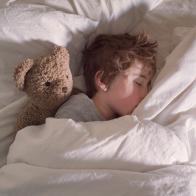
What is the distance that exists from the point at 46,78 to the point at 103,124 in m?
0.20

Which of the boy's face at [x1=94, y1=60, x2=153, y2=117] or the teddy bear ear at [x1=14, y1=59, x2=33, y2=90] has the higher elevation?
the teddy bear ear at [x1=14, y1=59, x2=33, y2=90]

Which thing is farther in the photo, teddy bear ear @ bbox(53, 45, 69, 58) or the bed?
teddy bear ear @ bbox(53, 45, 69, 58)

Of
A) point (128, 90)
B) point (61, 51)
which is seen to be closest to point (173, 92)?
point (128, 90)

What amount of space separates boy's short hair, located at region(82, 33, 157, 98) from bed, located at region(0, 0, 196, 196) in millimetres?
40

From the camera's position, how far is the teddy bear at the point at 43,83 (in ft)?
3.59

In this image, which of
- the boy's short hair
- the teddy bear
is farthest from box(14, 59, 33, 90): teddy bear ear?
the boy's short hair

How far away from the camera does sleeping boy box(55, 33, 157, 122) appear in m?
1.14

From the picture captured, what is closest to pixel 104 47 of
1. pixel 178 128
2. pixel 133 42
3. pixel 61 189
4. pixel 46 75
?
pixel 133 42

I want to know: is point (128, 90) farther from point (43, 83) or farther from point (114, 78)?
point (43, 83)

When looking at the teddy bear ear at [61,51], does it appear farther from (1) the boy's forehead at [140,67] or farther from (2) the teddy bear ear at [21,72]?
(1) the boy's forehead at [140,67]

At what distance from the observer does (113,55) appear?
1.20m

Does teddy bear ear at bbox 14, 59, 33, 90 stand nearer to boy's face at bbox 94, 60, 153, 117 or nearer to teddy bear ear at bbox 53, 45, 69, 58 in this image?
teddy bear ear at bbox 53, 45, 69, 58

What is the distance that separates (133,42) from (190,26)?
0.22 metres

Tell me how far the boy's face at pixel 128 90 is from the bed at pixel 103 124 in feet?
0.20
